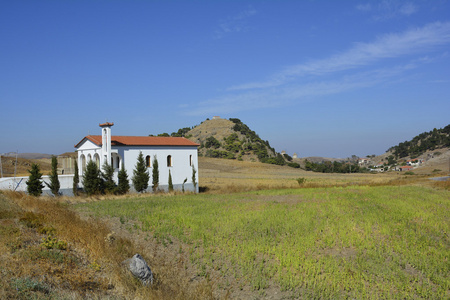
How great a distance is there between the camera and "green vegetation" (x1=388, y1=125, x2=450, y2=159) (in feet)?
408

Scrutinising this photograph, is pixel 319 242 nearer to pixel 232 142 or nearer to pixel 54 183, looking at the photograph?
pixel 54 183

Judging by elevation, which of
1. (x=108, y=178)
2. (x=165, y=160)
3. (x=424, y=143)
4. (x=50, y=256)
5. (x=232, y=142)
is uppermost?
(x=232, y=142)

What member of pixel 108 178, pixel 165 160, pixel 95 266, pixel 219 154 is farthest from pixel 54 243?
pixel 219 154

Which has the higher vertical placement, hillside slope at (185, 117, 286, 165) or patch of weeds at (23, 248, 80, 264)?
hillside slope at (185, 117, 286, 165)

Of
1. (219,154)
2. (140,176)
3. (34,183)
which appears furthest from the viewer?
(219,154)

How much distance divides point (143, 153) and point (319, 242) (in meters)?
27.4

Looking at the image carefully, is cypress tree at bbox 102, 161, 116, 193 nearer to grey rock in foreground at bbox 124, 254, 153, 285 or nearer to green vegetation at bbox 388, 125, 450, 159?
grey rock in foreground at bbox 124, 254, 153, 285

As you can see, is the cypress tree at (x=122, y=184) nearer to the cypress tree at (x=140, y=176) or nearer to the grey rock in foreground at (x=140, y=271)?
the cypress tree at (x=140, y=176)

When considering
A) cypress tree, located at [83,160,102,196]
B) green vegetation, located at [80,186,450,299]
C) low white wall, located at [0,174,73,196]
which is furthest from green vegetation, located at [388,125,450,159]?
low white wall, located at [0,174,73,196]

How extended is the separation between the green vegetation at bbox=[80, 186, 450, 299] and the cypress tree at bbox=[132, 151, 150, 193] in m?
13.7

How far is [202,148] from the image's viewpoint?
13075 cm

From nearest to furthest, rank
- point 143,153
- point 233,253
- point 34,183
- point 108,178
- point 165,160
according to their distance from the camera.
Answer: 1. point 233,253
2. point 34,183
3. point 108,178
4. point 143,153
5. point 165,160

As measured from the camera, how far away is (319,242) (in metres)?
14.5

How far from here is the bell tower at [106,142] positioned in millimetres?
35062
